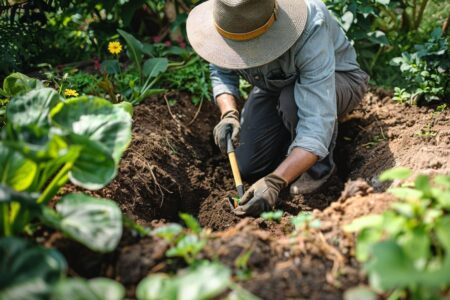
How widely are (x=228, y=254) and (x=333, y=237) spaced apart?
409 mm

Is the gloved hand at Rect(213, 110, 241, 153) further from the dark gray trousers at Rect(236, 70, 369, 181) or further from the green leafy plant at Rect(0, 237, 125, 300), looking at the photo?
the green leafy plant at Rect(0, 237, 125, 300)

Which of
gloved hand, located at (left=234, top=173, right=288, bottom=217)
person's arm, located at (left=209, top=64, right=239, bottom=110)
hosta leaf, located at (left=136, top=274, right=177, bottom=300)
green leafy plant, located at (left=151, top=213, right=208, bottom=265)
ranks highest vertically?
hosta leaf, located at (left=136, top=274, right=177, bottom=300)

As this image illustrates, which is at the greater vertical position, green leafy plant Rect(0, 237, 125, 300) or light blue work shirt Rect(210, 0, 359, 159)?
green leafy plant Rect(0, 237, 125, 300)

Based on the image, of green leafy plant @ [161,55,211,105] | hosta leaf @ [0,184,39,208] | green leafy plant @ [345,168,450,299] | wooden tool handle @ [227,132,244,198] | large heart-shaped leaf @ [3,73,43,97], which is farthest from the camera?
green leafy plant @ [161,55,211,105]

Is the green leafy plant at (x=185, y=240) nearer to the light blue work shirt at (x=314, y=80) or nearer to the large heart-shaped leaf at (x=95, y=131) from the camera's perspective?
the large heart-shaped leaf at (x=95, y=131)

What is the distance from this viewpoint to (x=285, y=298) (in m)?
1.60

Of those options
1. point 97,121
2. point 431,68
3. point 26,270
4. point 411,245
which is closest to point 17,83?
point 97,121

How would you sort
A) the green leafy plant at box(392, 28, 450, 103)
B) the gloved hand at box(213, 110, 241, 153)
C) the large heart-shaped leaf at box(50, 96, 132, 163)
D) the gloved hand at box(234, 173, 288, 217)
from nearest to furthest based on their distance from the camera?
the large heart-shaped leaf at box(50, 96, 132, 163)
the gloved hand at box(234, 173, 288, 217)
the gloved hand at box(213, 110, 241, 153)
the green leafy plant at box(392, 28, 450, 103)

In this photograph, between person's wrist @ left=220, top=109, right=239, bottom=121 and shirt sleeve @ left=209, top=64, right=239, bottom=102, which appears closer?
person's wrist @ left=220, top=109, right=239, bottom=121

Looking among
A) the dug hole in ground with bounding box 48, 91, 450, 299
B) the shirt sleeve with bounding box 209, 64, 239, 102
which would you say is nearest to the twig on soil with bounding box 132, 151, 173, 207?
the dug hole in ground with bounding box 48, 91, 450, 299

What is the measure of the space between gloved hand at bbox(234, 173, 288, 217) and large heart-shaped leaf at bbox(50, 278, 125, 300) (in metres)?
1.28

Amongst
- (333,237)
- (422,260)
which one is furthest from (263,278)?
(422,260)

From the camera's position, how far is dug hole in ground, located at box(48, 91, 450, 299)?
1.73m

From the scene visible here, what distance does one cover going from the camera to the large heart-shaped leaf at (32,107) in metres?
1.91
